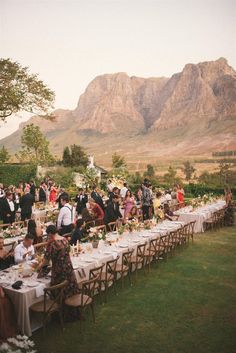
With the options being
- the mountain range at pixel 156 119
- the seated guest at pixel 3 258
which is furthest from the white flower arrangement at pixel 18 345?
the mountain range at pixel 156 119

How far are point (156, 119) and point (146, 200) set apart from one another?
403 feet

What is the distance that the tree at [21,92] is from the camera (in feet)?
80.3

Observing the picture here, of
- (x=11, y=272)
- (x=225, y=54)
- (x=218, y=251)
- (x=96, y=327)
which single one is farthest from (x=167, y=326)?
(x=225, y=54)

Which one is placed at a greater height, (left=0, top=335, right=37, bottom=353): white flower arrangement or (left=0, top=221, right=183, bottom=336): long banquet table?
(left=0, top=221, right=183, bottom=336): long banquet table

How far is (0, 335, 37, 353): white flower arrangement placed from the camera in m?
5.37

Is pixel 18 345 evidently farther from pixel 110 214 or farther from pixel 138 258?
pixel 110 214

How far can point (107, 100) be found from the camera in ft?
511

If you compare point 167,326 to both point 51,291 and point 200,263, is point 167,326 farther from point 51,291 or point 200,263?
point 200,263

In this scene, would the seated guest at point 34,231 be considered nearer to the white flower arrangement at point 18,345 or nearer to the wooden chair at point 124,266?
the wooden chair at point 124,266

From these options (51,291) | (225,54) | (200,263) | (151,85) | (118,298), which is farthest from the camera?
(151,85)

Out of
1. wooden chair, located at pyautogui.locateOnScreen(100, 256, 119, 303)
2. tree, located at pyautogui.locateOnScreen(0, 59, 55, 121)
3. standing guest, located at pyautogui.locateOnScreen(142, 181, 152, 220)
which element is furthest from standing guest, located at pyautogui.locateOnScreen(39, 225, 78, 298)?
tree, located at pyautogui.locateOnScreen(0, 59, 55, 121)

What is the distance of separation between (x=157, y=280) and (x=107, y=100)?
151m

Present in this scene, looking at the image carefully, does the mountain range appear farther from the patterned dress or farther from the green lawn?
the patterned dress

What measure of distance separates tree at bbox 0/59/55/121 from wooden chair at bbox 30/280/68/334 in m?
20.3
